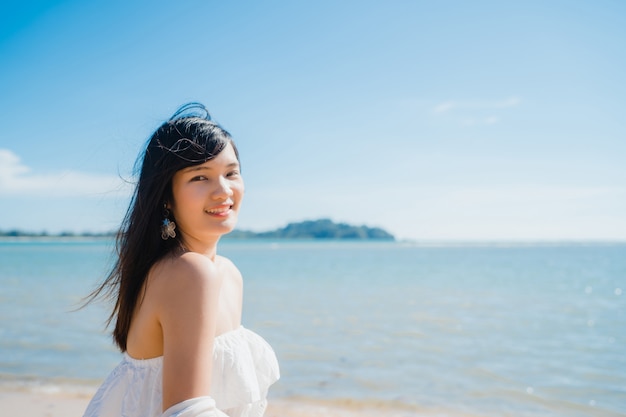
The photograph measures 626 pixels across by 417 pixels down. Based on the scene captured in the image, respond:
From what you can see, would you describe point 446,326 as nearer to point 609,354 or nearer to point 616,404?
point 609,354

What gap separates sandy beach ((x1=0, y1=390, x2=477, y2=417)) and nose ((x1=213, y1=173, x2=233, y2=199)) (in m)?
4.35

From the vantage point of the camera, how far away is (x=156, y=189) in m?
1.83

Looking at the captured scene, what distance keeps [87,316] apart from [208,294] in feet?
39.4

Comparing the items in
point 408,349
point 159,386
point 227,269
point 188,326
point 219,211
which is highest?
point 219,211

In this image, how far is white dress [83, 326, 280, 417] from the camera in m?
1.76

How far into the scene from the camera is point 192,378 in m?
1.54

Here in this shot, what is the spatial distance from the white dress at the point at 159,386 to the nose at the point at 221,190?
528 millimetres

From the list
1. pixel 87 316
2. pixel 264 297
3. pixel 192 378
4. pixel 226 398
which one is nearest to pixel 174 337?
pixel 192 378

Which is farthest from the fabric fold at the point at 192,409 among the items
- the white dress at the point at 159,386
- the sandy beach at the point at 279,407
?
the sandy beach at the point at 279,407

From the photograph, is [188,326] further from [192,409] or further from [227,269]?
[227,269]

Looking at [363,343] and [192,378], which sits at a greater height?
[192,378]

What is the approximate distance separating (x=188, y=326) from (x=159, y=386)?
35 centimetres

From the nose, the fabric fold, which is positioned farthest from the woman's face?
the fabric fold

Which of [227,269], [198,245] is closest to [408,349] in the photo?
[227,269]
